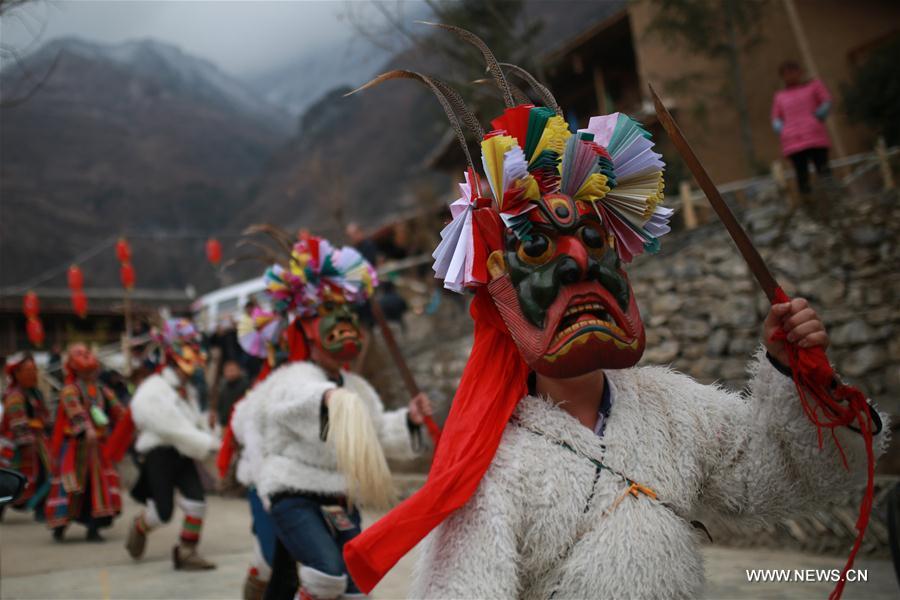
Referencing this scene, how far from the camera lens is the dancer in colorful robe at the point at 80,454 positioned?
8.28m

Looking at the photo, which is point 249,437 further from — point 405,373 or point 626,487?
point 626,487

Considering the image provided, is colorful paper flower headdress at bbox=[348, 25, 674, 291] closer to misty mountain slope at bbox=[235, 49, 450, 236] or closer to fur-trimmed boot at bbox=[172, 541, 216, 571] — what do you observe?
fur-trimmed boot at bbox=[172, 541, 216, 571]

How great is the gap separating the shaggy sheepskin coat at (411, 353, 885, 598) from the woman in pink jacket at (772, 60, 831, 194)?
22.1 feet

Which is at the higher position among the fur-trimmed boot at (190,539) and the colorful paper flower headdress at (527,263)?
the colorful paper flower headdress at (527,263)

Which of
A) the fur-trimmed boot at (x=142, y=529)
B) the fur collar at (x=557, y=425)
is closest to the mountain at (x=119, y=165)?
the fur-trimmed boot at (x=142, y=529)

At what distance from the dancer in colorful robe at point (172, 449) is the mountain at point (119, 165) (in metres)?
42.0

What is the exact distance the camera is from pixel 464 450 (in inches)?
87.6

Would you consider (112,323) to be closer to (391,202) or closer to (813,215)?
(391,202)

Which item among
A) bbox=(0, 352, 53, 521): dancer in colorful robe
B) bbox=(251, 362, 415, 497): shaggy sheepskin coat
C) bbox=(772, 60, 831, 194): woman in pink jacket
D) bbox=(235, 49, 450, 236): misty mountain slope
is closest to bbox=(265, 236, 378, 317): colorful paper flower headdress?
bbox=(251, 362, 415, 497): shaggy sheepskin coat

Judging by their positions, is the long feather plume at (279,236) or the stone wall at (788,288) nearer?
the long feather plume at (279,236)

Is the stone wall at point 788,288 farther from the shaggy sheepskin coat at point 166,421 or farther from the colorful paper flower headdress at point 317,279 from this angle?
the shaggy sheepskin coat at point 166,421

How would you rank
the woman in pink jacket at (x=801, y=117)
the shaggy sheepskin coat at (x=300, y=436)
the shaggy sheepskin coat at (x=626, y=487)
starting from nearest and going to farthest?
the shaggy sheepskin coat at (x=626, y=487) → the shaggy sheepskin coat at (x=300, y=436) → the woman in pink jacket at (x=801, y=117)

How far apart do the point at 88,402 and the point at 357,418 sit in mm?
6106

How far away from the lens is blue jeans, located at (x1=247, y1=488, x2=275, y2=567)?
15.6 feet
